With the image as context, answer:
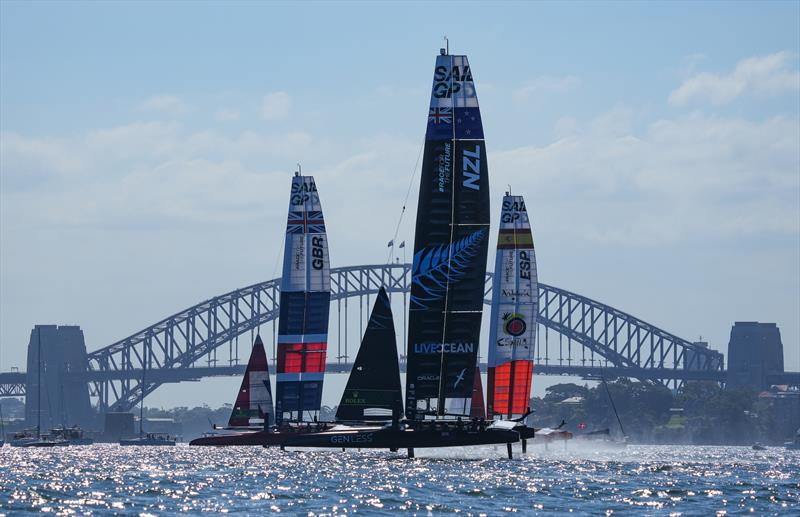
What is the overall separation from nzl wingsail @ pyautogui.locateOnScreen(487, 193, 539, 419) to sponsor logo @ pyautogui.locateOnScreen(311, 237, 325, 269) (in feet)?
33.3

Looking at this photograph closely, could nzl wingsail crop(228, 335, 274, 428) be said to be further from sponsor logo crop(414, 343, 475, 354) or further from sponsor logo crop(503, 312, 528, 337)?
sponsor logo crop(414, 343, 475, 354)

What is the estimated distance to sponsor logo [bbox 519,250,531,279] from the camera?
70481 mm

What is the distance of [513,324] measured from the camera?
69.9 m

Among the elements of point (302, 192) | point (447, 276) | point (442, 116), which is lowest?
point (447, 276)

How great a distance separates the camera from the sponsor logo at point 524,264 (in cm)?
7048

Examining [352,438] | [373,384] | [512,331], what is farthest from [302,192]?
[352,438]

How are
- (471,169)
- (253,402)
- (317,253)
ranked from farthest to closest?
(253,402) → (317,253) → (471,169)

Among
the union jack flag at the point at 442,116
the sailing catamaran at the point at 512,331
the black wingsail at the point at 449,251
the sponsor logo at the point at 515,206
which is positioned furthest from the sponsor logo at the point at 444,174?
the sponsor logo at the point at 515,206

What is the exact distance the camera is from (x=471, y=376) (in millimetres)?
55531

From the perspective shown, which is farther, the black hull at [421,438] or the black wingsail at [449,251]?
the black wingsail at [449,251]

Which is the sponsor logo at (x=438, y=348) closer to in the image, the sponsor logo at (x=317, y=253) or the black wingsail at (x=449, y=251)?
the black wingsail at (x=449, y=251)

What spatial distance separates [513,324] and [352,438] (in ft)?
50.2

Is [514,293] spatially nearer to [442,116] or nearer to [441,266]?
[441,266]

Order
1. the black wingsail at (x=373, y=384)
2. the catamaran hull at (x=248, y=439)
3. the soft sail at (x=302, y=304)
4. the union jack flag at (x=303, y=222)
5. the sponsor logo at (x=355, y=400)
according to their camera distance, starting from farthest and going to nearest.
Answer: the union jack flag at (x=303, y=222) → the soft sail at (x=302, y=304) → the catamaran hull at (x=248, y=439) → the sponsor logo at (x=355, y=400) → the black wingsail at (x=373, y=384)
